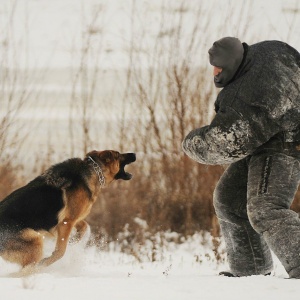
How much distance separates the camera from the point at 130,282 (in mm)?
3291

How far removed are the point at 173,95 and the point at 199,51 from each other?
808mm

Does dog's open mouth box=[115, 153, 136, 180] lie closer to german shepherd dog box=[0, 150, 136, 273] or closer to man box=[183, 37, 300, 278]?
german shepherd dog box=[0, 150, 136, 273]

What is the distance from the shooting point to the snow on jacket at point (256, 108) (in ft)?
11.7

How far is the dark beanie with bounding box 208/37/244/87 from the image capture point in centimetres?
370

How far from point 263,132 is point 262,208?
1.65 ft

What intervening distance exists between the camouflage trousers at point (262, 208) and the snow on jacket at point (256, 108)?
0.17 metres

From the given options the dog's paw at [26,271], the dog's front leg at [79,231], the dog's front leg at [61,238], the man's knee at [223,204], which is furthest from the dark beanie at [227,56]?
the dog's front leg at [79,231]

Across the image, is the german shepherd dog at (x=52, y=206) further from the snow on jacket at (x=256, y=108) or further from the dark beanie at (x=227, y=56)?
the dark beanie at (x=227, y=56)

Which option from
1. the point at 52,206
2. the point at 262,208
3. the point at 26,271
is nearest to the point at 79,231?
the point at 52,206

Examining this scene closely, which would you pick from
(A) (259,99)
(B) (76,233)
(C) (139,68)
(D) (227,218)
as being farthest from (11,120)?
(A) (259,99)

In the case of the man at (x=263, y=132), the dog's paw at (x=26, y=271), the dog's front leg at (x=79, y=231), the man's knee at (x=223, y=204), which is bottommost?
the dog's front leg at (x=79, y=231)

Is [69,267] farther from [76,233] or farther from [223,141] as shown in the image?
[223,141]

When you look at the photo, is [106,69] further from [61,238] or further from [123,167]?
[61,238]

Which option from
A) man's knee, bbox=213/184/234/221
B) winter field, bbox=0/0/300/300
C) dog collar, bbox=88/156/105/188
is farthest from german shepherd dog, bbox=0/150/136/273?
man's knee, bbox=213/184/234/221
